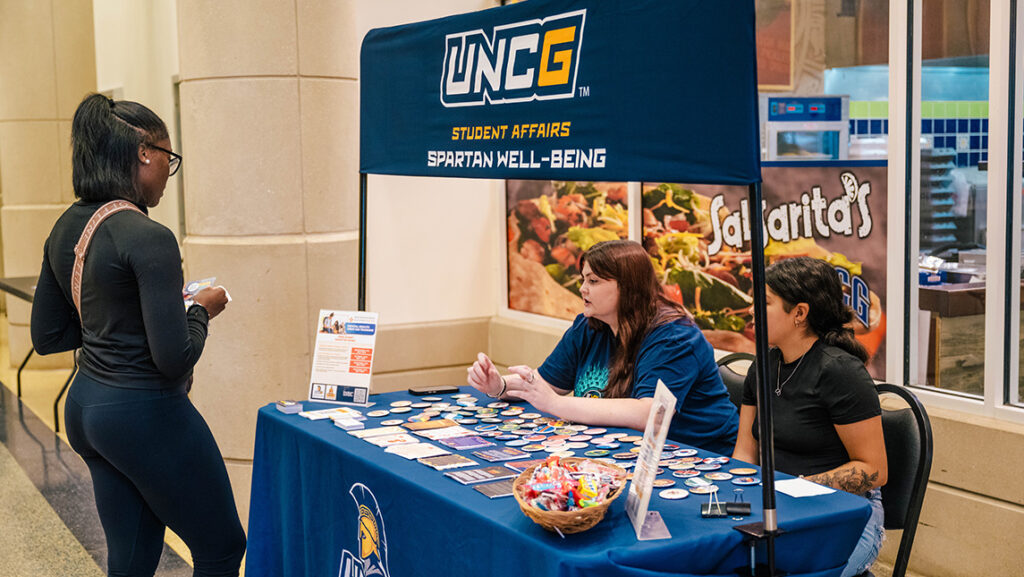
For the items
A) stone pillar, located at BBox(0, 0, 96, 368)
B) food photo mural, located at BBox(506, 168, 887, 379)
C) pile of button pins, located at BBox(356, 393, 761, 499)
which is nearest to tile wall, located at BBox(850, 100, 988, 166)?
food photo mural, located at BBox(506, 168, 887, 379)

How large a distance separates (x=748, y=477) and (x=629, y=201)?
3023 mm

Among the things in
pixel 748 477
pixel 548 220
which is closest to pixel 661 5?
pixel 748 477

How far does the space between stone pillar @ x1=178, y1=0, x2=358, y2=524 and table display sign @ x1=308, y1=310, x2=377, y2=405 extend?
144 centimetres

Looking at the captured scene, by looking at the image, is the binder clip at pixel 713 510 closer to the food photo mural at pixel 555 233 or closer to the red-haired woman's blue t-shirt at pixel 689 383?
the red-haired woman's blue t-shirt at pixel 689 383

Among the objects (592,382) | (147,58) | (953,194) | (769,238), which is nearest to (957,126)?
(953,194)

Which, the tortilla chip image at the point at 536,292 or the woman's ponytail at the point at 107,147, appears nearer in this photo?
the woman's ponytail at the point at 107,147

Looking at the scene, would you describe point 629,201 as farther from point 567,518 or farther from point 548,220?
point 567,518

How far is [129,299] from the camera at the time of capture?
7.95 ft

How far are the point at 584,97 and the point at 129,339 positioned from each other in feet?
4.04

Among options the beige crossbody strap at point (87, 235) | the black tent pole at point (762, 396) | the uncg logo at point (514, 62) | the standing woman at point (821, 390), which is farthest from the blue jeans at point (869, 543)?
the beige crossbody strap at point (87, 235)

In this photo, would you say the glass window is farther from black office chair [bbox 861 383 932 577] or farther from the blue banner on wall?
the blue banner on wall

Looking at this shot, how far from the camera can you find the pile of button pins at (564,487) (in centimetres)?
189

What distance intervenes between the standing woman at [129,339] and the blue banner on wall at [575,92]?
0.82 meters

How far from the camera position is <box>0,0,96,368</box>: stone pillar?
29.3ft
